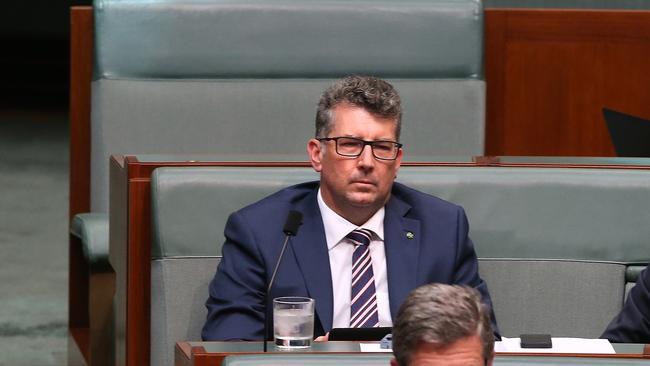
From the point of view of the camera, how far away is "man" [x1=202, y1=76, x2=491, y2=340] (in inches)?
88.7

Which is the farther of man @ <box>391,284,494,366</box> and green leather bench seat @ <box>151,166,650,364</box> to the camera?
green leather bench seat @ <box>151,166,650,364</box>

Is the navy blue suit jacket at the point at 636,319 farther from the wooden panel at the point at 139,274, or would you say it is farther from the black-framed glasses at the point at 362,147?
the wooden panel at the point at 139,274

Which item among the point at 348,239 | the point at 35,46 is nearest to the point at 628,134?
the point at 348,239

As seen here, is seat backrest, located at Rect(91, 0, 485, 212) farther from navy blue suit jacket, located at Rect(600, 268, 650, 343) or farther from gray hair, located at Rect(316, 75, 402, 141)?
navy blue suit jacket, located at Rect(600, 268, 650, 343)

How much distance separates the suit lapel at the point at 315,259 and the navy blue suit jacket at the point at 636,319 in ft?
1.55

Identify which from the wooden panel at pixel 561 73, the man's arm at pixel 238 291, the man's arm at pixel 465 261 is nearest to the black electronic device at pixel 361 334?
the man's arm at pixel 238 291

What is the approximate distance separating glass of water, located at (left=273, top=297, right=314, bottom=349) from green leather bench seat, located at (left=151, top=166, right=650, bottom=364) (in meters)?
0.46

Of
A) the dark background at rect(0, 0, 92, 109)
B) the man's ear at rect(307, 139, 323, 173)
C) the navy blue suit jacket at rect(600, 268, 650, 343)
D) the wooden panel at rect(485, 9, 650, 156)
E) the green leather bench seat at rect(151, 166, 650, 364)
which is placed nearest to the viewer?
the navy blue suit jacket at rect(600, 268, 650, 343)

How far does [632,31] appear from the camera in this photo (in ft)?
11.8

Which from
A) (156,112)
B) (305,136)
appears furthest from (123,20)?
(305,136)

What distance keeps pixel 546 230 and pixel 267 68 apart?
109 cm

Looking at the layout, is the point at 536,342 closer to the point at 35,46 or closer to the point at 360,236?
the point at 360,236

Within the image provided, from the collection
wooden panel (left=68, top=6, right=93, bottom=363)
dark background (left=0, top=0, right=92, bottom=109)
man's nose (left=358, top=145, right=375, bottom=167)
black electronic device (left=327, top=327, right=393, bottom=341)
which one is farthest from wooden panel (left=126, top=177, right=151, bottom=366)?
dark background (left=0, top=0, right=92, bottom=109)

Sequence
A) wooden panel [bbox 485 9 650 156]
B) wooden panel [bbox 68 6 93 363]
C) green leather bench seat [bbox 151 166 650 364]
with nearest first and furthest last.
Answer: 1. green leather bench seat [bbox 151 166 650 364]
2. wooden panel [bbox 68 6 93 363]
3. wooden panel [bbox 485 9 650 156]
